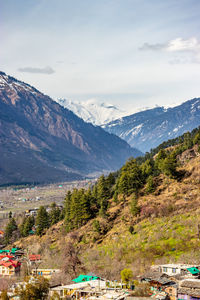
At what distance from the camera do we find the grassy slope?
65938 mm

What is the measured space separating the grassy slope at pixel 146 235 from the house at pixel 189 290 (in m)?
16.8

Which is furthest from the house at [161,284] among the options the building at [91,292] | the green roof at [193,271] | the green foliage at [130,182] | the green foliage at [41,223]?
the green foliage at [41,223]

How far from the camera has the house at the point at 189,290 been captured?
40.5m

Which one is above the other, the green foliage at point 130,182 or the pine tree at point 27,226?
the green foliage at point 130,182

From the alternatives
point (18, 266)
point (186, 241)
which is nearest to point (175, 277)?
point (186, 241)

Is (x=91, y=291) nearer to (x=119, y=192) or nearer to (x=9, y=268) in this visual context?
(x=9, y=268)

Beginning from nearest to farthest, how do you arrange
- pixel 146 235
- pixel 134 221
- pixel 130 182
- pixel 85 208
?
pixel 146 235, pixel 134 221, pixel 130 182, pixel 85 208

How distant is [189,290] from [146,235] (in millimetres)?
34167

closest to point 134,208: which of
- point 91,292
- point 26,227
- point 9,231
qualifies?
point 91,292

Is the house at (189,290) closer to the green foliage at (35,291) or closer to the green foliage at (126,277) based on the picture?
the green foliage at (126,277)

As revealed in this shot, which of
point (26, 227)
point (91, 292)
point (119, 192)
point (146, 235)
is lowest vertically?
point (91, 292)

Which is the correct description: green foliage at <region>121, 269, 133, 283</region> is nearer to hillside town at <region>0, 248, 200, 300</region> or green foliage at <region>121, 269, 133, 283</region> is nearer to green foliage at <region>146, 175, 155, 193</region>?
hillside town at <region>0, 248, 200, 300</region>

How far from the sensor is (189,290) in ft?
136

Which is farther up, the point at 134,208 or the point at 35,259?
the point at 134,208
